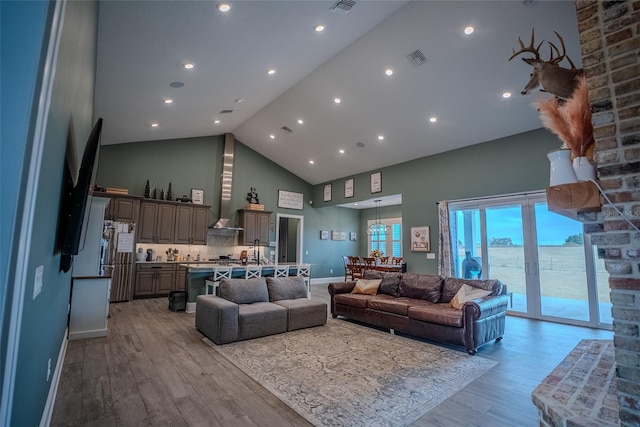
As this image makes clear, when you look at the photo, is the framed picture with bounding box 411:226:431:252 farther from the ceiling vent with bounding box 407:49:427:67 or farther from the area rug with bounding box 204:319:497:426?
the ceiling vent with bounding box 407:49:427:67

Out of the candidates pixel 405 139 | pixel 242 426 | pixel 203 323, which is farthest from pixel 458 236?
pixel 242 426

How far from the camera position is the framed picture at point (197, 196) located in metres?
8.62

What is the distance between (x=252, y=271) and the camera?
6266 millimetres

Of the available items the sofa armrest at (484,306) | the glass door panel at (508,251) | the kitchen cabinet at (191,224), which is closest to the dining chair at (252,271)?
the kitchen cabinet at (191,224)

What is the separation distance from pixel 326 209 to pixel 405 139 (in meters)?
4.98

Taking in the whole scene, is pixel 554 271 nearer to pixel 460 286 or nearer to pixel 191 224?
pixel 460 286

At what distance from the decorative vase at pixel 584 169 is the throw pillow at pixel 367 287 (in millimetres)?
4133

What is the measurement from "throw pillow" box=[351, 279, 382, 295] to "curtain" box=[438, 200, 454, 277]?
207 cm

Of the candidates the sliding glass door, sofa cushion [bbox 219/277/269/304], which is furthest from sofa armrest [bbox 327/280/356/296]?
the sliding glass door

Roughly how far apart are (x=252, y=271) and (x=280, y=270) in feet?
2.27

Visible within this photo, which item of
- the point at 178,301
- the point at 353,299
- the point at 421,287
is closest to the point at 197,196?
the point at 178,301

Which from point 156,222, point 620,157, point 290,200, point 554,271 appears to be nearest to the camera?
point 620,157

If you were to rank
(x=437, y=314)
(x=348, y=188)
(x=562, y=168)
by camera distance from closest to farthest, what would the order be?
1. (x=562, y=168)
2. (x=437, y=314)
3. (x=348, y=188)

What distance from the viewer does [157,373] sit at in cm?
305
